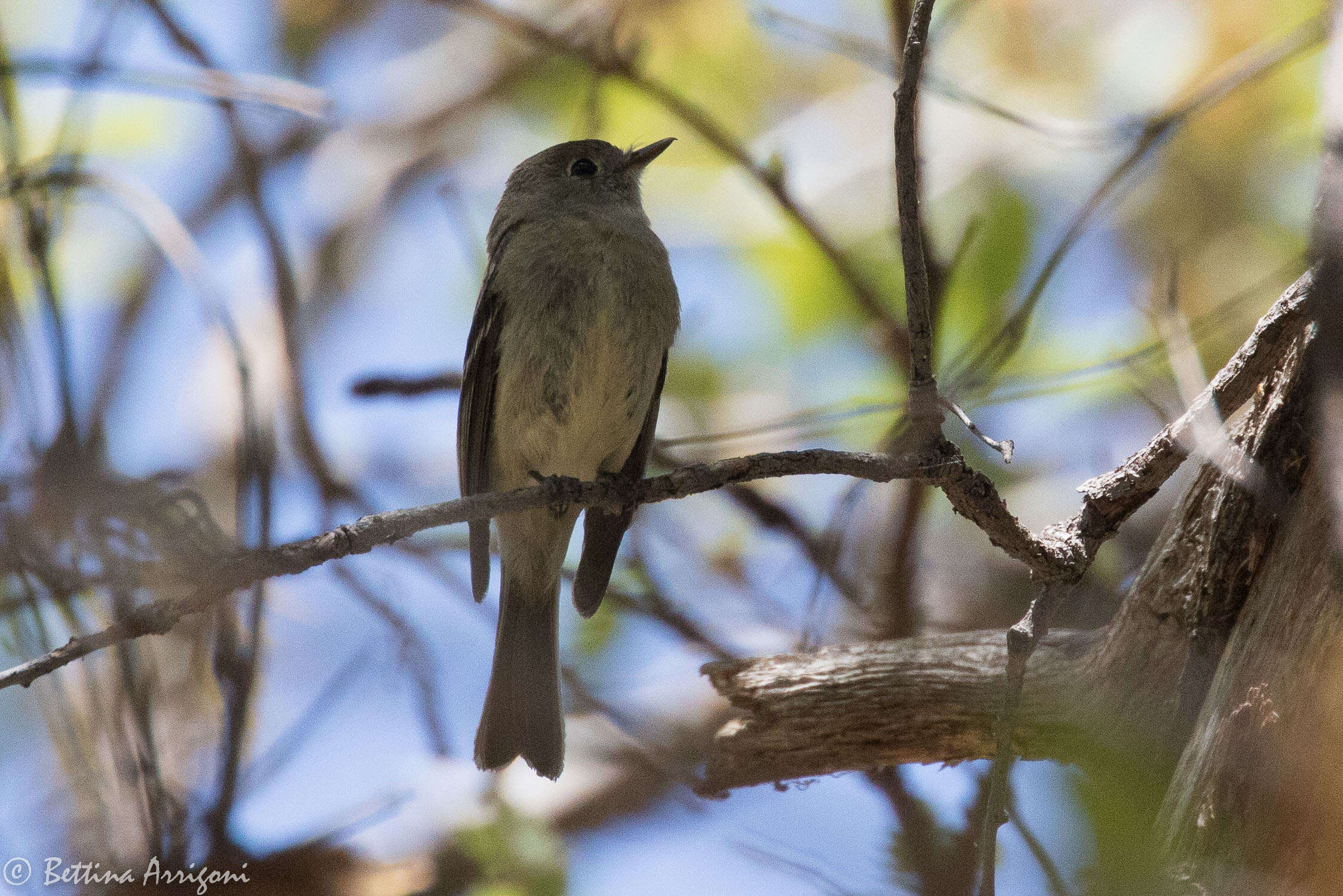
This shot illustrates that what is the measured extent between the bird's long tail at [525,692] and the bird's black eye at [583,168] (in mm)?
1710

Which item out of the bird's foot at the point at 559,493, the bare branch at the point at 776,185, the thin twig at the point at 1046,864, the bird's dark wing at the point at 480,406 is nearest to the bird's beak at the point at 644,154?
the bare branch at the point at 776,185

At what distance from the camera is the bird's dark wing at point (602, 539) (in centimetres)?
430

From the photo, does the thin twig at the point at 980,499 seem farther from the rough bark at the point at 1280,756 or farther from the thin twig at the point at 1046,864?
the thin twig at the point at 1046,864

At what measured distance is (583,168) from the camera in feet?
16.0

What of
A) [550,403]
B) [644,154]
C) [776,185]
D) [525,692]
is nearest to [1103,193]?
[776,185]

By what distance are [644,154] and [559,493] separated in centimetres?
196

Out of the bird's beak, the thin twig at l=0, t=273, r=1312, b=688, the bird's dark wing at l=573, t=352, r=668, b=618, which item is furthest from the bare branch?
the thin twig at l=0, t=273, r=1312, b=688

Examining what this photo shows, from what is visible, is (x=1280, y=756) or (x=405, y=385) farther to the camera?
(x=405, y=385)

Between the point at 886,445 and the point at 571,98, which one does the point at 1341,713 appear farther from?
the point at 571,98

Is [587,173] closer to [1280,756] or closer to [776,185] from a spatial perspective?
[776,185]

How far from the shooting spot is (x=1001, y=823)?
77.9 inches

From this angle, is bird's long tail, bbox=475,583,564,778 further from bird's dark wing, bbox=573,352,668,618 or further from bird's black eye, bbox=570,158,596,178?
bird's black eye, bbox=570,158,596,178

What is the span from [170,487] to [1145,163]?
3940mm

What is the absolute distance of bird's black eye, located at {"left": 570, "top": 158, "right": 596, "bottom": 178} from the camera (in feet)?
15.9
